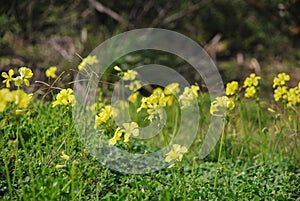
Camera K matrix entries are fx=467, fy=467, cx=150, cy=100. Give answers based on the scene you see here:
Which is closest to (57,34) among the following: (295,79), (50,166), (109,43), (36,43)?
(36,43)

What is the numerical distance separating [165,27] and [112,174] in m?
3.76

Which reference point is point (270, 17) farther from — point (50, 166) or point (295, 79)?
point (50, 166)

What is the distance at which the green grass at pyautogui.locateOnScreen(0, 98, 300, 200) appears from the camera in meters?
1.84

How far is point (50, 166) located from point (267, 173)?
3.67ft

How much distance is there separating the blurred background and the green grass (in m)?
1.84

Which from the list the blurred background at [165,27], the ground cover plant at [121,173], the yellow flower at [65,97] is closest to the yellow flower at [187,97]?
the ground cover plant at [121,173]

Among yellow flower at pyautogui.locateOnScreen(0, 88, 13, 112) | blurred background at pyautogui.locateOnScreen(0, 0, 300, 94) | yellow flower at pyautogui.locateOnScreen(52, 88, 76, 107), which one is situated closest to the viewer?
yellow flower at pyautogui.locateOnScreen(0, 88, 13, 112)

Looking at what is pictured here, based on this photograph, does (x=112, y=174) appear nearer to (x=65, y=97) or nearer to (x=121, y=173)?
(x=121, y=173)

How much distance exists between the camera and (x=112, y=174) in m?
2.27

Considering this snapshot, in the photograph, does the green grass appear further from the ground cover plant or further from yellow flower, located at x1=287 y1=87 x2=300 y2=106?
yellow flower, located at x1=287 y1=87 x2=300 y2=106

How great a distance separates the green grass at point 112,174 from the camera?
1.84 m

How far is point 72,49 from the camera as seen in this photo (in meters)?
5.07

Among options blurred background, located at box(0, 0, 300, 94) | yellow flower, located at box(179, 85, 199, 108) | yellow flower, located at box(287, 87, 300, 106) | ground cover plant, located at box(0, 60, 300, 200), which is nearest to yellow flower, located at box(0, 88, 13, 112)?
ground cover plant, located at box(0, 60, 300, 200)

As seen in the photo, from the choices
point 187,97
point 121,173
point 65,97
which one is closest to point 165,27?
point 187,97
